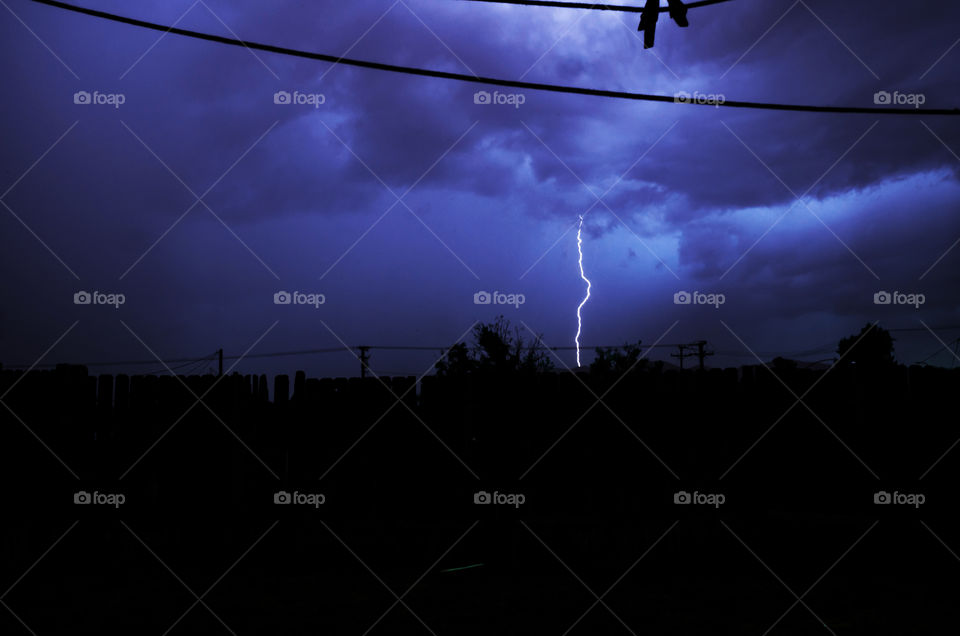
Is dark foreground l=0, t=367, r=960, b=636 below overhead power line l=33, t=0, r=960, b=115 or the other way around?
below

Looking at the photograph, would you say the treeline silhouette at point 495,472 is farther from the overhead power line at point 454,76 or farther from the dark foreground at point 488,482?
the overhead power line at point 454,76

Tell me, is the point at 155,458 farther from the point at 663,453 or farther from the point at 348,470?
the point at 663,453

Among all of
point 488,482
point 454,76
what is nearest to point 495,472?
point 488,482

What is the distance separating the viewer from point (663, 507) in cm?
594

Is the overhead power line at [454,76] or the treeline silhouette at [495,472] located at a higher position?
the overhead power line at [454,76]

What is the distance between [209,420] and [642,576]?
4.22 m

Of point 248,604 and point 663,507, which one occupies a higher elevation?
point 663,507

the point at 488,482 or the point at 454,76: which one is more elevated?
the point at 454,76

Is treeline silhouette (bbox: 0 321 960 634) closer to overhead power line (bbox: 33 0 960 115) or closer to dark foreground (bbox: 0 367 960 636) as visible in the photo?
dark foreground (bbox: 0 367 960 636)

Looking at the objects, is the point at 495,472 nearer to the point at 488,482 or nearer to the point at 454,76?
the point at 488,482

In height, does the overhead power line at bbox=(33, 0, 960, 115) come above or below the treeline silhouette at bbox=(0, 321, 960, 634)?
above

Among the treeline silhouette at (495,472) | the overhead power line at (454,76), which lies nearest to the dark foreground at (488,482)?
the treeline silhouette at (495,472)

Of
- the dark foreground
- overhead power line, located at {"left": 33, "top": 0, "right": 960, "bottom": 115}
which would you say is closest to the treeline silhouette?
the dark foreground

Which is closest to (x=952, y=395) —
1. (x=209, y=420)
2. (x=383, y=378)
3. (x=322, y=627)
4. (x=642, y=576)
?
(x=642, y=576)
